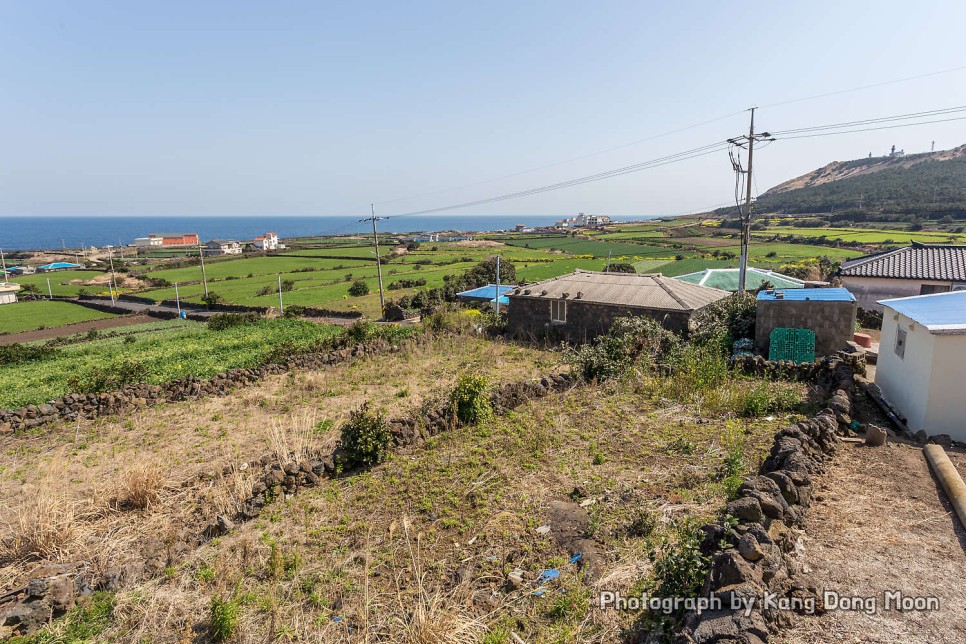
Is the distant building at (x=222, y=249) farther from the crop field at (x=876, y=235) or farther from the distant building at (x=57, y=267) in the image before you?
the crop field at (x=876, y=235)

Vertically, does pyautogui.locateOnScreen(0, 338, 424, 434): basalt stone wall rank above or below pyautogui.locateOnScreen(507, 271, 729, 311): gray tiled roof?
below

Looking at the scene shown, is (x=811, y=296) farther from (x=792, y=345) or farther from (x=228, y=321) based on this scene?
(x=228, y=321)

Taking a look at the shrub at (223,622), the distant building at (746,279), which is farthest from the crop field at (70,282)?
the shrub at (223,622)

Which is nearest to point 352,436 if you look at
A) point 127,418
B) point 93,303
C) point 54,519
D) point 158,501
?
point 158,501

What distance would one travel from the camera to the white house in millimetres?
9828

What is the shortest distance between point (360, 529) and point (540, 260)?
60.7 metres

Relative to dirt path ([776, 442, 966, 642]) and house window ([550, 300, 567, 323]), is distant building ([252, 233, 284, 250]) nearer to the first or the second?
house window ([550, 300, 567, 323])

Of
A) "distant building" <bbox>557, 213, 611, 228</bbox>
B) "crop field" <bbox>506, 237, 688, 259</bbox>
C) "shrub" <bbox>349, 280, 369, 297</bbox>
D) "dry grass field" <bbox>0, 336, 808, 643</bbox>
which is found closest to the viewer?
"dry grass field" <bbox>0, 336, 808, 643</bbox>

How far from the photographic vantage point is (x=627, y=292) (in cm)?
2256

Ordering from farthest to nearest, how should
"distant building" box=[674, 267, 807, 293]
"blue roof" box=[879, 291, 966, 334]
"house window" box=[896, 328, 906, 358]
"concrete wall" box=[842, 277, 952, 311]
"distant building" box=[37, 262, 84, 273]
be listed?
"distant building" box=[37, 262, 84, 273] → "distant building" box=[674, 267, 807, 293] → "concrete wall" box=[842, 277, 952, 311] → "house window" box=[896, 328, 906, 358] → "blue roof" box=[879, 291, 966, 334]

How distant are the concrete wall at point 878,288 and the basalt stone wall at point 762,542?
794 inches

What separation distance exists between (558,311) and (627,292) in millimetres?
3404

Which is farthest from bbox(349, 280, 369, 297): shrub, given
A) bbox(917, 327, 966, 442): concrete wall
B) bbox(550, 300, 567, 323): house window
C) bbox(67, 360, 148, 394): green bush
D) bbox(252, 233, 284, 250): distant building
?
bbox(252, 233, 284, 250): distant building

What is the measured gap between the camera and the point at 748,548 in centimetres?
520
